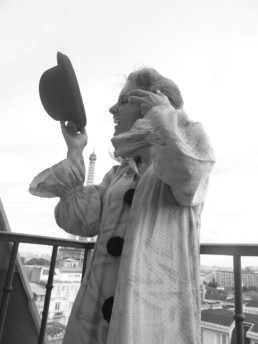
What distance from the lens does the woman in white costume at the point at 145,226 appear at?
2.17 feet

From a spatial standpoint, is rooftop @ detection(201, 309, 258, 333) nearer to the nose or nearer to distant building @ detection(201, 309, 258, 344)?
distant building @ detection(201, 309, 258, 344)

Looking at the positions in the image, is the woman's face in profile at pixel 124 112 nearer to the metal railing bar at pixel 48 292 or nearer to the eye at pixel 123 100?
the eye at pixel 123 100

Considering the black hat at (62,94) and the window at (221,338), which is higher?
the black hat at (62,94)

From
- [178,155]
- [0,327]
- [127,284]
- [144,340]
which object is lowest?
[0,327]

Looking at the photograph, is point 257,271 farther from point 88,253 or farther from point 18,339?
point 18,339

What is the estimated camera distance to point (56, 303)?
1522 millimetres

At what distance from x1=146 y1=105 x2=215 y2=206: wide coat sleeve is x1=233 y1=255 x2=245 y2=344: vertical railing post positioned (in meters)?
0.39

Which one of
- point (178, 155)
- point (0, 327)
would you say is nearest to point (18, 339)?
point (0, 327)

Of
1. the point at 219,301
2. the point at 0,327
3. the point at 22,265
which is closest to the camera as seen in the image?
the point at 219,301

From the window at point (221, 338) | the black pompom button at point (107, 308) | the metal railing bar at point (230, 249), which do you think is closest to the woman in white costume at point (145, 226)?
the black pompom button at point (107, 308)

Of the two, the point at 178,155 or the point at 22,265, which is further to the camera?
the point at 22,265

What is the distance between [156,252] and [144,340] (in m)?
0.21

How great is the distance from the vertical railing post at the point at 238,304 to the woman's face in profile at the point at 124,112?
0.65 m

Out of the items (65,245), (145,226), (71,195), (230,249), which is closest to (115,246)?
(145,226)
